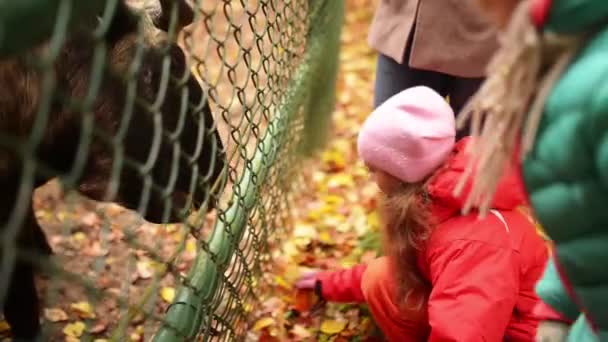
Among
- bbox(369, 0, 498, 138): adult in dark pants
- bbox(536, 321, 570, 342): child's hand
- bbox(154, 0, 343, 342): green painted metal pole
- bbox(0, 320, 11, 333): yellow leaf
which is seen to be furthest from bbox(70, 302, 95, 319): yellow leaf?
bbox(536, 321, 570, 342): child's hand

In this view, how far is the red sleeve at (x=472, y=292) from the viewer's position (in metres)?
1.90

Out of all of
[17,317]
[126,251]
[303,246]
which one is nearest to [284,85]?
[303,246]

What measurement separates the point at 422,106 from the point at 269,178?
35.0 inches

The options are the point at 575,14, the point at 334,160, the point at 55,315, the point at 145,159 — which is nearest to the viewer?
the point at 575,14

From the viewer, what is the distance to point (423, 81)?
2840 mm

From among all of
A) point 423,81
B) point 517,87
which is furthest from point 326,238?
point 517,87

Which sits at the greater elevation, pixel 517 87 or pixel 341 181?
pixel 517 87

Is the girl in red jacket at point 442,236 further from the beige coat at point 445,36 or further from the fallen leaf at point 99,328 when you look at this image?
the fallen leaf at point 99,328

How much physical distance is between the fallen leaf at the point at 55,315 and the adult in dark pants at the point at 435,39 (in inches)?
68.3

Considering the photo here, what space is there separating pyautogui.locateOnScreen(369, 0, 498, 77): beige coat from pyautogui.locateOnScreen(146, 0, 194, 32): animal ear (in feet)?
3.41

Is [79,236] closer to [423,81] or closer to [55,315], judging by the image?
[55,315]

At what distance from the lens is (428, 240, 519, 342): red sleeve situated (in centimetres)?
190

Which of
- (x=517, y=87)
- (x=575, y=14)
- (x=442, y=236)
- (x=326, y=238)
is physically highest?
(x=575, y=14)

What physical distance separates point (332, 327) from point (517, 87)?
181cm
